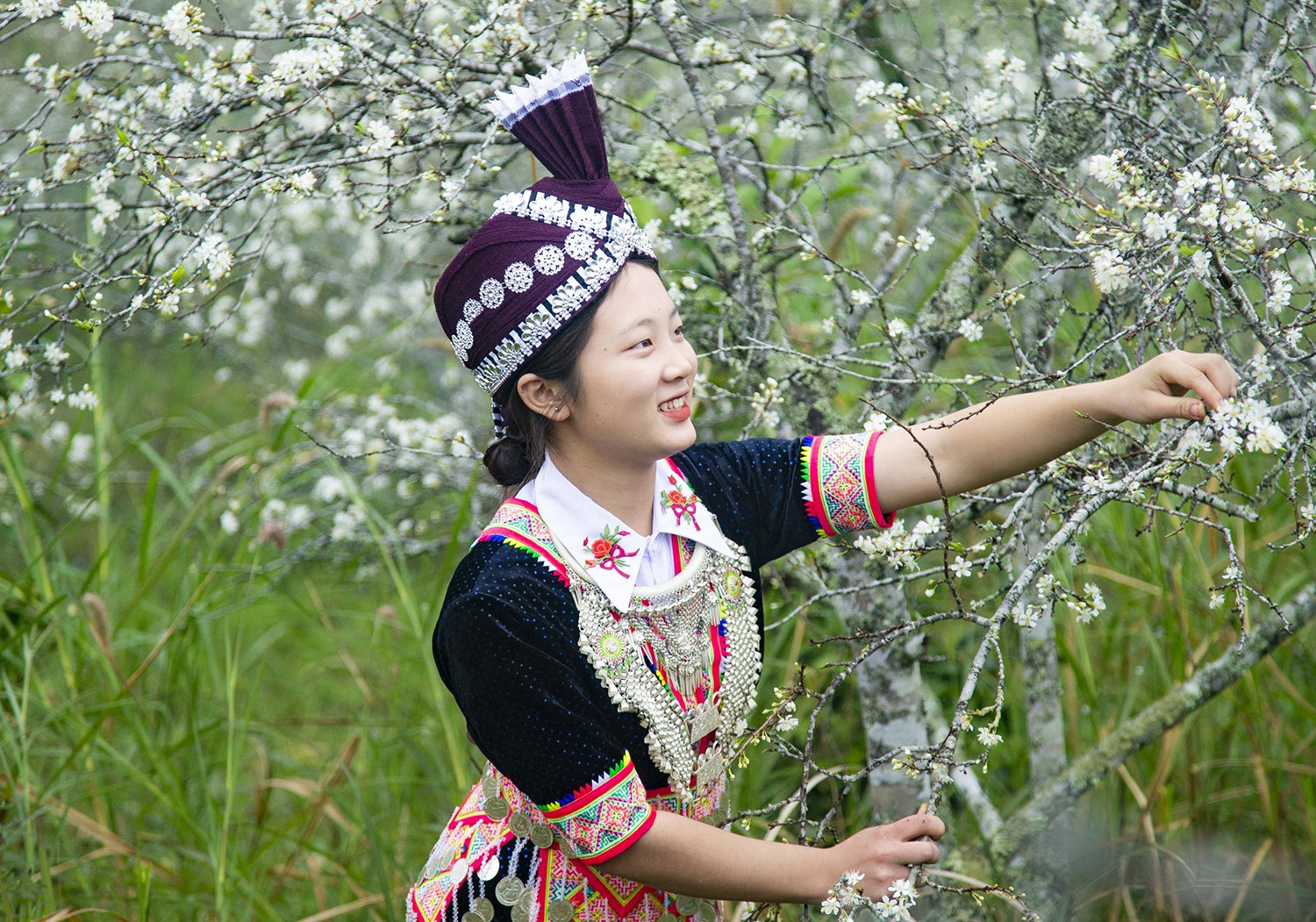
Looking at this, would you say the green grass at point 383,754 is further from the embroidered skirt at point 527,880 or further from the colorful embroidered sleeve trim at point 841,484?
the embroidered skirt at point 527,880

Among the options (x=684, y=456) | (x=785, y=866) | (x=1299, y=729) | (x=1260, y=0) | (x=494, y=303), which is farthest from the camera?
A: (x=1299, y=729)

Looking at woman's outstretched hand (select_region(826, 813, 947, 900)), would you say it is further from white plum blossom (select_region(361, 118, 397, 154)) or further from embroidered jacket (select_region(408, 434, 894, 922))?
white plum blossom (select_region(361, 118, 397, 154))

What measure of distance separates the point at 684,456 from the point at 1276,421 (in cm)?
94

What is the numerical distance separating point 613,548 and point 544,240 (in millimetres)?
482

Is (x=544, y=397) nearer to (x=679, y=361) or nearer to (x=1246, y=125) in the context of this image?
(x=679, y=361)

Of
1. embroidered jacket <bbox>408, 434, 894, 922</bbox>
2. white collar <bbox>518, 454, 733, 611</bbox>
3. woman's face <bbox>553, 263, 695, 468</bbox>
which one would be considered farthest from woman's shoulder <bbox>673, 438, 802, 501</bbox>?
woman's face <bbox>553, 263, 695, 468</bbox>

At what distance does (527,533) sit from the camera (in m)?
1.74

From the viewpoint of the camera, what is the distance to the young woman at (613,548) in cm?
160

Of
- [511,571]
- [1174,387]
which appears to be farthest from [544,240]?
[1174,387]

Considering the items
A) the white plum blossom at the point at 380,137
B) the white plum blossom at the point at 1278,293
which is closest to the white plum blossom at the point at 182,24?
the white plum blossom at the point at 380,137

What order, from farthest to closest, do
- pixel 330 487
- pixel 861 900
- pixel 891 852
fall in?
pixel 330 487
pixel 891 852
pixel 861 900

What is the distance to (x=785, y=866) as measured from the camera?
1.60 m

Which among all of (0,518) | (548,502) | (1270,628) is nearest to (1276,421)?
(1270,628)

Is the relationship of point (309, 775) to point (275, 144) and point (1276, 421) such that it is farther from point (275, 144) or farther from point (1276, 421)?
point (1276, 421)
